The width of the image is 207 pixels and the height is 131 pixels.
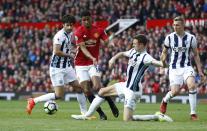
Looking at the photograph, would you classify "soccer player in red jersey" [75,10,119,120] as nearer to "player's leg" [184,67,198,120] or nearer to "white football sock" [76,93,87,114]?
"white football sock" [76,93,87,114]

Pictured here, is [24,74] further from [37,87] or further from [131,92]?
[131,92]

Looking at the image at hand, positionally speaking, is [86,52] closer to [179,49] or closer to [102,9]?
[179,49]

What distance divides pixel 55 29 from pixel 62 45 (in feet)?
64.8


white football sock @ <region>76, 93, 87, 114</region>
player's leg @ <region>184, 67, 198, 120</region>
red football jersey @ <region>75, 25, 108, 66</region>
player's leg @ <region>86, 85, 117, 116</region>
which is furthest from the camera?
red football jersey @ <region>75, 25, 108, 66</region>

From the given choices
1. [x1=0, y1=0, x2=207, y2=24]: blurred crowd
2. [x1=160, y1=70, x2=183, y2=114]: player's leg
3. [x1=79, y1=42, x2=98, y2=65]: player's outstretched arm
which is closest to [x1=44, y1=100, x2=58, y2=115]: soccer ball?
[x1=79, y1=42, x2=98, y2=65]: player's outstretched arm

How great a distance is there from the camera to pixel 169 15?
109ft

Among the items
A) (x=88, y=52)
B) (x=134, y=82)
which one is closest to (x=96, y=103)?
(x=134, y=82)

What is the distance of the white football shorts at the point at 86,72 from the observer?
55.9 feet

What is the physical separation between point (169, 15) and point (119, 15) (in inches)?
111

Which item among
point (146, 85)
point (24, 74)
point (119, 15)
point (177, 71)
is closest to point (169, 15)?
point (119, 15)

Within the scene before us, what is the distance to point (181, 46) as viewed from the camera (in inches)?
646

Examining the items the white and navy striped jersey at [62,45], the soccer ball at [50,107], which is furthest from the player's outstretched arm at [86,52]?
the soccer ball at [50,107]

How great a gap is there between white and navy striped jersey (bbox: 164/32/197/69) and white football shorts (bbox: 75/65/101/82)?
1.83 metres

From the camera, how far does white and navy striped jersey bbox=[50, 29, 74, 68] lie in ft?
54.4
